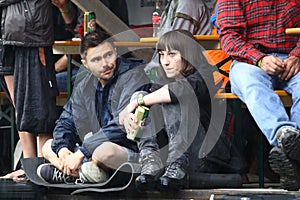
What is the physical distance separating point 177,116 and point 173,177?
381mm

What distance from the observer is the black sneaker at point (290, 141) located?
6.21m

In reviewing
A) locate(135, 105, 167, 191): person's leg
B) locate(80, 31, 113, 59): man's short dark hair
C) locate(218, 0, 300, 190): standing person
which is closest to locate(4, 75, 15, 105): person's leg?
locate(80, 31, 113, 59): man's short dark hair

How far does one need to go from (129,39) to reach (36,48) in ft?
2.67

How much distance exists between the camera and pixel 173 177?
265 inches

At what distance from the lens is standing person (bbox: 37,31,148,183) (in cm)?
694

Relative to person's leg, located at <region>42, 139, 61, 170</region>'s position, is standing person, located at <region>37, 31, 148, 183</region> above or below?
above

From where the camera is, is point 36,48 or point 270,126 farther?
point 36,48

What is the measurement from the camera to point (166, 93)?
682 centimetres

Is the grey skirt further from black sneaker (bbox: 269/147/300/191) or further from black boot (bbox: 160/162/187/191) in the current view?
black sneaker (bbox: 269/147/300/191)

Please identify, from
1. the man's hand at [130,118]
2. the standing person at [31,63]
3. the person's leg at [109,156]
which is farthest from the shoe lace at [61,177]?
the standing person at [31,63]

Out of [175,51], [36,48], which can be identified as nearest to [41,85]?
[36,48]

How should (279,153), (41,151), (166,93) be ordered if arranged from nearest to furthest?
(279,153) < (166,93) < (41,151)

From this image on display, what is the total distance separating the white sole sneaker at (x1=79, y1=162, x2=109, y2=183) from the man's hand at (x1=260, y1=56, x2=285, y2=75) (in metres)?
1.20

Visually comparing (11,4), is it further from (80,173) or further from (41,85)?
(80,173)
